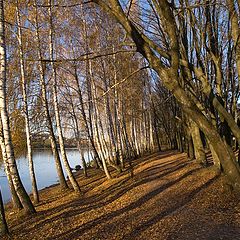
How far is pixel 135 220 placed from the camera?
7.46 metres

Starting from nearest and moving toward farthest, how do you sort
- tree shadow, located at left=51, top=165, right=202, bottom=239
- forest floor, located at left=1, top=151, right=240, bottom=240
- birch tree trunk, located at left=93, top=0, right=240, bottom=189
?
forest floor, located at left=1, top=151, right=240, bottom=240, tree shadow, located at left=51, top=165, right=202, bottom=239, birch tree trunk, located at left=93, top=0, right=240, bottom=189

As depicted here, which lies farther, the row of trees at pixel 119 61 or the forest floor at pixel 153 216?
Result: the row of trees at pixel 119 61

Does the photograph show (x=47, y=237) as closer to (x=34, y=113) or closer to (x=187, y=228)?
(x=187, y=228)

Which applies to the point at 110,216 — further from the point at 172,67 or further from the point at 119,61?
the point at 119,61

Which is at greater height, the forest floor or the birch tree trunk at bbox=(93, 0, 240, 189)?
the birch tree trunk at bbox=(93, 0, 240, 189)

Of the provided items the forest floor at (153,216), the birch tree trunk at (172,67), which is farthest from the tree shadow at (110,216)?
the birch tree trunk at (172,67)

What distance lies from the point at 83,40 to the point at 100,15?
66.4 inches

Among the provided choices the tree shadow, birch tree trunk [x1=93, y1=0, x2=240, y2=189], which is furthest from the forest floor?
birch tree trunk [x1=93, y1=0, x2=240, y2=189]

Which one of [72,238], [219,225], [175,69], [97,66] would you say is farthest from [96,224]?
[97,66]

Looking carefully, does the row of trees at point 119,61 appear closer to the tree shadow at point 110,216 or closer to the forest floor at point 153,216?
the forest floor at point 153,216

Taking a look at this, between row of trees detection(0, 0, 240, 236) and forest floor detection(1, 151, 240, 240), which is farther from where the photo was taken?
row of trees detection(0, 0, 240, 236)

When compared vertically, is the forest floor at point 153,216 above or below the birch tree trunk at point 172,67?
below

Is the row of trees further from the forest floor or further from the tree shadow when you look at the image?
the tree shadow

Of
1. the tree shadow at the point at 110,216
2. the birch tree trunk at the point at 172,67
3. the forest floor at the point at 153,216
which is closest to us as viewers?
the forest floor at the point at 153,216
